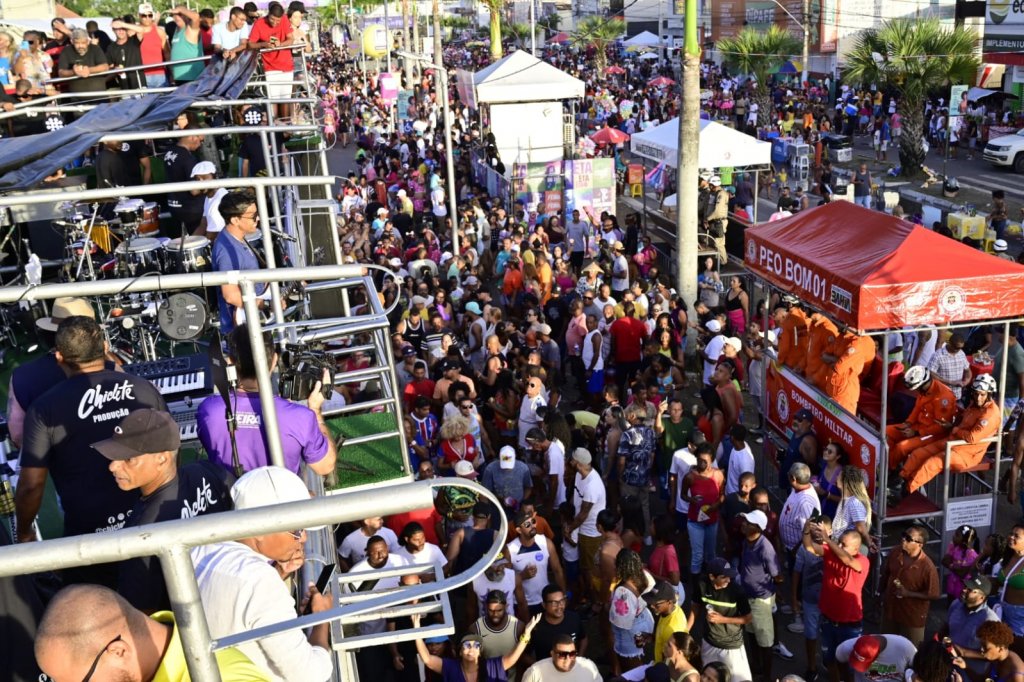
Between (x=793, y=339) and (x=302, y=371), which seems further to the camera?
(x=793, y=339)

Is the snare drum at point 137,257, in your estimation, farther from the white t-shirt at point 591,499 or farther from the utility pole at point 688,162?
the utility pole at point 688,162

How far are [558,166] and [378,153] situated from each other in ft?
34.2

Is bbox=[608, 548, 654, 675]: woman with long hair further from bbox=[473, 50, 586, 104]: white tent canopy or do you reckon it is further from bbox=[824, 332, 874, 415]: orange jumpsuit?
bbox=[473, 50, 586, 104]: white tent canopy

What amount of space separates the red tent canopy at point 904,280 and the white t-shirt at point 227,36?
28.4 ft

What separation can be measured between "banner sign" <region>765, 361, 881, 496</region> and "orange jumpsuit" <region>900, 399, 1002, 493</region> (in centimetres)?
39

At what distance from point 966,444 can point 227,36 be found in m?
11.0

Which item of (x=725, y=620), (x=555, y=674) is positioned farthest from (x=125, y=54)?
(x=725, y=620)

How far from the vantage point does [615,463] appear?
31.3 ft

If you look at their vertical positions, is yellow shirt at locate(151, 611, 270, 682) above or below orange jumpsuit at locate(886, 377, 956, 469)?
above

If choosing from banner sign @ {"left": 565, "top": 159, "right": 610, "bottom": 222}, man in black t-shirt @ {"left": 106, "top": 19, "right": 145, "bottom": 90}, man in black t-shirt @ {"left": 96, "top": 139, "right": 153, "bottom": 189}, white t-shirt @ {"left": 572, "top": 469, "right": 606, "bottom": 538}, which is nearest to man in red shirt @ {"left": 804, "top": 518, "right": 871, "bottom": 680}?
white t-shirt @ {"left": 572, "top": 469, "right": 606, "bottom": 538}

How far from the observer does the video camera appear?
16.8 ft

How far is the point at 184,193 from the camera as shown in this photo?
33.4 feet

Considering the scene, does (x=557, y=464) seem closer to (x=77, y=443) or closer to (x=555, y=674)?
(x=555, y=674)

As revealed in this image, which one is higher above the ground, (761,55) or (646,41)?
(761,55)
